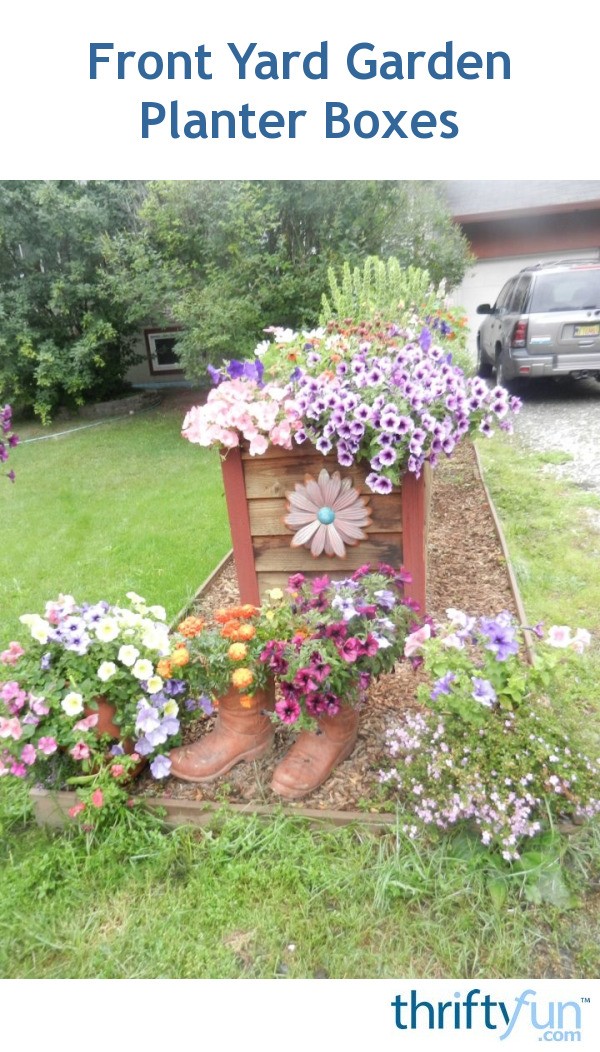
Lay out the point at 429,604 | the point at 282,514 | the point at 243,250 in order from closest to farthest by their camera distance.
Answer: the point at 282,514 < the point at 429,604 < the point at 243,250

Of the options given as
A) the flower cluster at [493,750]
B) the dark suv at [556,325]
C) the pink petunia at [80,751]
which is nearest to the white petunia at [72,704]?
the pink petunia at [80,751]

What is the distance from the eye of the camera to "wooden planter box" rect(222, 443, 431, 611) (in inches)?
100

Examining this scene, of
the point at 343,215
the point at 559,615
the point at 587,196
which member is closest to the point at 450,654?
the point at 559,615

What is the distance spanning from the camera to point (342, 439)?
239 centimetres

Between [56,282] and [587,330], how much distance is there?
687 centimetres

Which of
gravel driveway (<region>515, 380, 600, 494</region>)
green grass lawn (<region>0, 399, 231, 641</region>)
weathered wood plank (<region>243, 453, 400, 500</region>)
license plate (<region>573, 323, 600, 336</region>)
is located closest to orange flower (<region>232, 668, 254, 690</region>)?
weathered wood plank (<region>243, 453, 400, 500</region>)

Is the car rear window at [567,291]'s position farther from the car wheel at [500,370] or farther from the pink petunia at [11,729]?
the pink petunia at [11,729]

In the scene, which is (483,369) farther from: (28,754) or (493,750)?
(28,754)

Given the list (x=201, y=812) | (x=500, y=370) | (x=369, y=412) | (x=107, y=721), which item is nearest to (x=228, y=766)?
(x=201, y=812)

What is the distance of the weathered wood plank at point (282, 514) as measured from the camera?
2564 mm

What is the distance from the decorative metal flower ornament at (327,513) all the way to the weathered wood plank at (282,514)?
42 millimetres

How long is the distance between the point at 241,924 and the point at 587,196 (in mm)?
12238

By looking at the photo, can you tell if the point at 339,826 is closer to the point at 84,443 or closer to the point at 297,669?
the point at 297,669

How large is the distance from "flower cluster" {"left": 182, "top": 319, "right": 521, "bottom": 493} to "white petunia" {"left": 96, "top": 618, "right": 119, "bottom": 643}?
85cm
